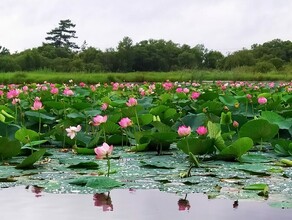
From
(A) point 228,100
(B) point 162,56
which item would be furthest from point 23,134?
(B) point 162,56

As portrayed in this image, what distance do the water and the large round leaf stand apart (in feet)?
2.69

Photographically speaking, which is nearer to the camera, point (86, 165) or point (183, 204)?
point (183, 204)

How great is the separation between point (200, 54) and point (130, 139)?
34.5 meters

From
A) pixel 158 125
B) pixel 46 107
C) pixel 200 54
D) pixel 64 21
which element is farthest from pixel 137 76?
pixel 64 21

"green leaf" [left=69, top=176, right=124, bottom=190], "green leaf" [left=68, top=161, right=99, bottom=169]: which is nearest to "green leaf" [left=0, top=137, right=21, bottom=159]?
"green leaf" [left=68, top=161, right=99, bottom=169]

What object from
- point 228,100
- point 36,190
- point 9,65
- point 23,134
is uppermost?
point 9,65

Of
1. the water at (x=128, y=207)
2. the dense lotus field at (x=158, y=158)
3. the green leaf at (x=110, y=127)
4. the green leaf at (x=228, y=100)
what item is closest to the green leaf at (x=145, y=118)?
the dense lotus field at (x=158, y=158)

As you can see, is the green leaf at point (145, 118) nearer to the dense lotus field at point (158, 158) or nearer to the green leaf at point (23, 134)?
the dense lotus field at point (158, 158)

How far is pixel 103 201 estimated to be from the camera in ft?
5.19

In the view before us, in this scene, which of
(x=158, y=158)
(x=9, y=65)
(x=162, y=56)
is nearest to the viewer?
(x=158, y=158)

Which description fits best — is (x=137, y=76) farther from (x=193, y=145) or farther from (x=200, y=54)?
(x=200, y=54)

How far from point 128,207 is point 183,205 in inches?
6.2

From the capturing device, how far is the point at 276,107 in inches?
141

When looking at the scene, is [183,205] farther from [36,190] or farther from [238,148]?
[238,148]
